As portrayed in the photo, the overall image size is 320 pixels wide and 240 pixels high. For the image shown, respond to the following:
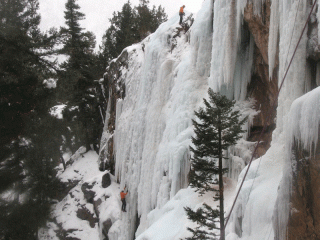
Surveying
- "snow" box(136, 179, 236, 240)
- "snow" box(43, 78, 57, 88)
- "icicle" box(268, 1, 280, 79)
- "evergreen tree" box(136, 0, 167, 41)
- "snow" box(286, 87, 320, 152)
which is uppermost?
"evergreen tree" box(136, 0, 167, 41)

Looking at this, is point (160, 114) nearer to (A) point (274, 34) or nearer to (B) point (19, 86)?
(B) point (19, 86)

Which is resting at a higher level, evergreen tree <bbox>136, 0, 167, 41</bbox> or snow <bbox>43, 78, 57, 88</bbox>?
evergreen tree <bbox>136, 0, 167, 41</bbox>

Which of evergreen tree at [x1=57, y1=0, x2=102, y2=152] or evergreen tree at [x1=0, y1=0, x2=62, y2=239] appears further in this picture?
evergreen tree at [x1=57, y1=0, x2=102, y2=152]

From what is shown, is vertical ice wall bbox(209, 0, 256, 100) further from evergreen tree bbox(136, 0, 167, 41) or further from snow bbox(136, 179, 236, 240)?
evergreen tree bbox(136, 0, 167, 41)

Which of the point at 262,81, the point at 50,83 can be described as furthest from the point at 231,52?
the point at 50,83

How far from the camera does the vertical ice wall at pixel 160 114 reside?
9.45 meters

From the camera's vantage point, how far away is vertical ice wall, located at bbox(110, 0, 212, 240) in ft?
31.0

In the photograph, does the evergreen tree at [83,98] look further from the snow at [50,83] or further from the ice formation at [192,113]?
the snow at [50,83]

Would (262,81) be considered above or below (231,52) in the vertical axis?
below

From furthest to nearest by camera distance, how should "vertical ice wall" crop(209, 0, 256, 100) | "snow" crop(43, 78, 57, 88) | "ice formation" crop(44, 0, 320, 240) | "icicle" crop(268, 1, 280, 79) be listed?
"vertical ice wall" crop(209, 0, 256, 100)
"snow" crop(43, 78, 57, 88)
"icicle" crop(268, 1, 280, 79)
"ice formation" crop(44, 0, 320, 240)

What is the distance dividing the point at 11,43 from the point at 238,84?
633 cm

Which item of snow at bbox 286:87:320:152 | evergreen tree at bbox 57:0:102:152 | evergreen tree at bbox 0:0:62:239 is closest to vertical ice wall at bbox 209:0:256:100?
snow at bbox 286:87:320:152

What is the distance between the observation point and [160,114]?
11.9 m

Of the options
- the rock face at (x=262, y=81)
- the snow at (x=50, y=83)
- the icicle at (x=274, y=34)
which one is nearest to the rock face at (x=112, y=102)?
the snow at (x=50, y=83)
